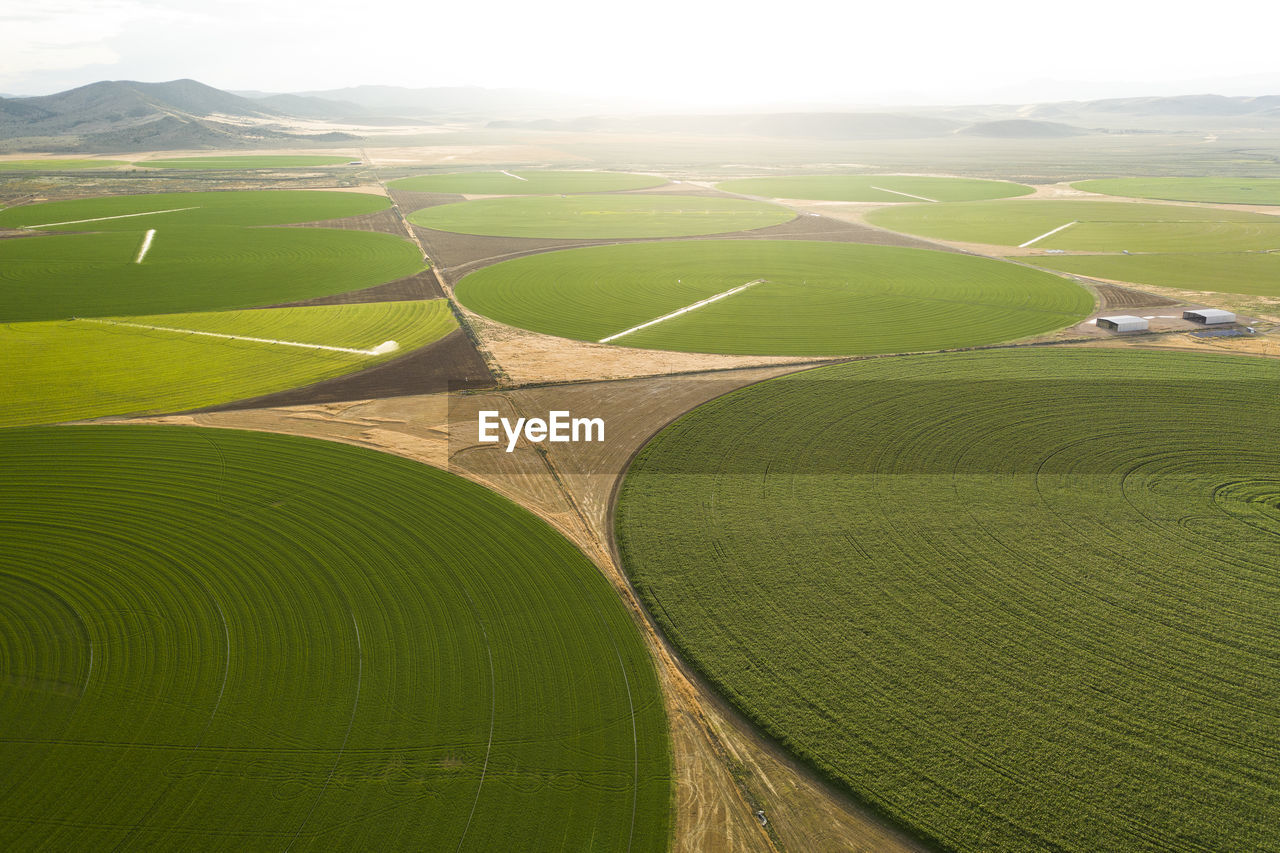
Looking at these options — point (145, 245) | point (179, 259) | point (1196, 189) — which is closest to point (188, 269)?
point (179, 259)

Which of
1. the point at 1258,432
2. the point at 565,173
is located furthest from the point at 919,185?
the point at 1258,432

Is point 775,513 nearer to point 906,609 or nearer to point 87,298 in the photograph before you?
point 906,609

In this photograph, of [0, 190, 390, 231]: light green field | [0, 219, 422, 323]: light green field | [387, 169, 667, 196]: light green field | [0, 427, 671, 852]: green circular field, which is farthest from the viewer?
[387, 169, 667, 196]: light green field

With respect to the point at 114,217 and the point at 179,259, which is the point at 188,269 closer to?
the point at 179,259

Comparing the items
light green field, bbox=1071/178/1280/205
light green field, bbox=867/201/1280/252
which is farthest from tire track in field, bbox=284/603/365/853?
light green field, bbox=1071/178/1280/205

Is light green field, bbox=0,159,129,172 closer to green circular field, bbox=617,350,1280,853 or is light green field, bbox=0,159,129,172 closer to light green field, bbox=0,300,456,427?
light green field, bbox=0,300,456,427
